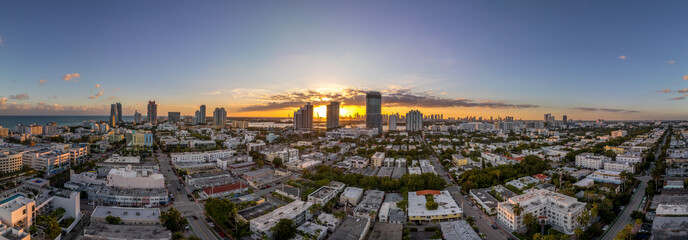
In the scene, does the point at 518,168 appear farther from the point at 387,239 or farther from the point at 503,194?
the point at 387,239

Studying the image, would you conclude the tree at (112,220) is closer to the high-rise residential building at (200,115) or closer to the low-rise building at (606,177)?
the low-rise building at (606,177)

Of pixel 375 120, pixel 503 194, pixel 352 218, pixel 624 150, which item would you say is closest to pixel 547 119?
pixel 375 120

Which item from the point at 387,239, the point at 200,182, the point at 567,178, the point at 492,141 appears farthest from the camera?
the point at 492,141

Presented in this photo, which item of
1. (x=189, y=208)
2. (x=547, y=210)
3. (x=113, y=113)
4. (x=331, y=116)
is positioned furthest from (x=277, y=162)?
(x=113, y=113)

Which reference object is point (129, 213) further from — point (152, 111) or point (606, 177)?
point (152, 111)

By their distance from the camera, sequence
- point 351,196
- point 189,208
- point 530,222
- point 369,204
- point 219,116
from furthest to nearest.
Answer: point 219,116 < point 351,196 < point 369,204 < point 189,208 < point 530,222

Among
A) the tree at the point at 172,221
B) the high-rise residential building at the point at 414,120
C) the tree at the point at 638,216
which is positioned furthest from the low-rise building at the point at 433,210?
the high-rise residential building at the point at 414,120
